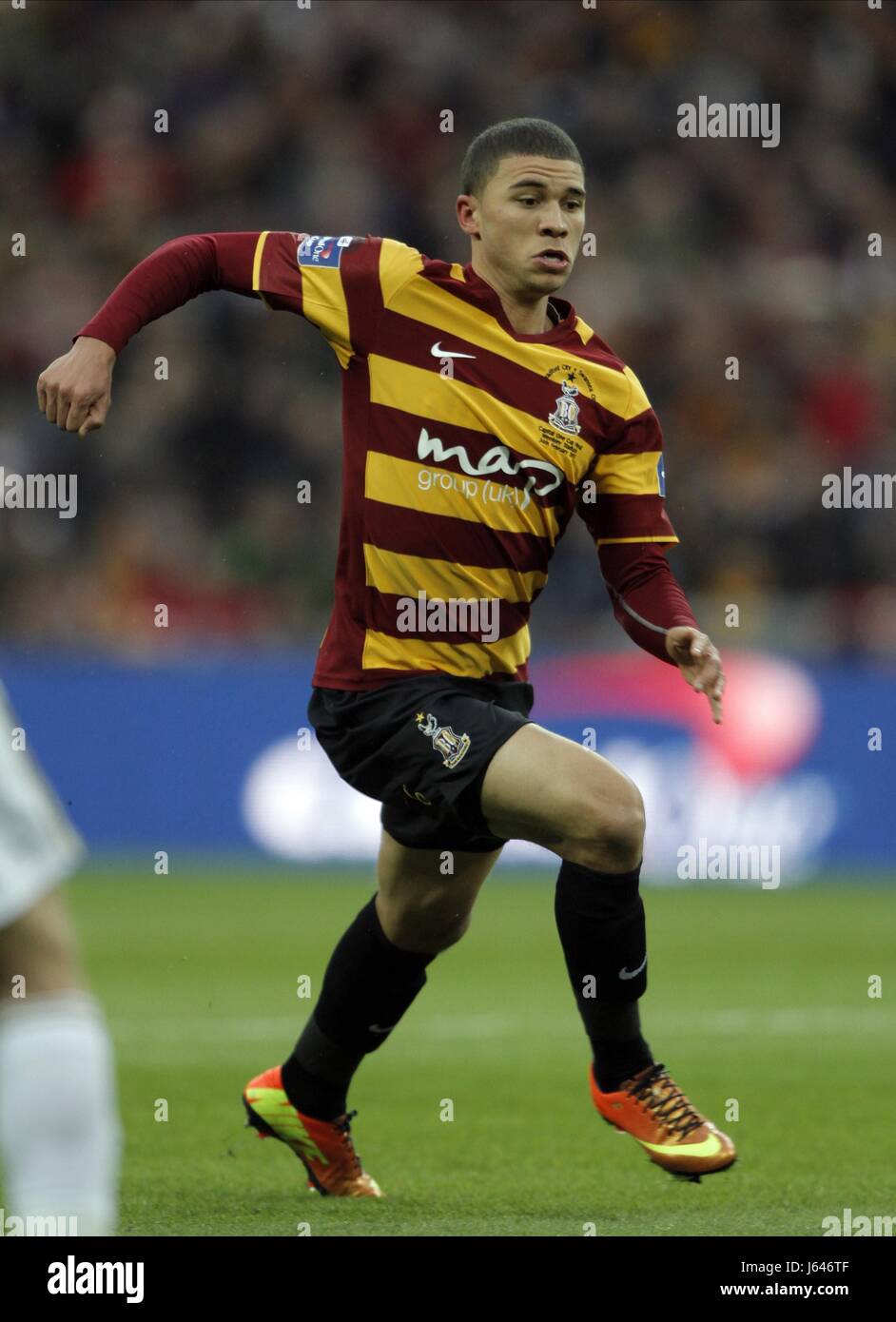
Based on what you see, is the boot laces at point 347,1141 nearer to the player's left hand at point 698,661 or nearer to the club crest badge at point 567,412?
the player's left hand at point 698,661

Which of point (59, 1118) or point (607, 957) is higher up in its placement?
point (607, 957)

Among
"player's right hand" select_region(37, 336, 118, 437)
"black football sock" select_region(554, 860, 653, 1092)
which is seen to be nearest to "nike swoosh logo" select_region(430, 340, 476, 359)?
"player's right hand" select_region(37, 336, 118, 437)

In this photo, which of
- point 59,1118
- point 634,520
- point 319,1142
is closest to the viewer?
point 59,1118

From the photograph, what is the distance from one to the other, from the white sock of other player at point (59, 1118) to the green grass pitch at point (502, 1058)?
174 centimetres

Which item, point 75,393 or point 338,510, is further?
point 338,510

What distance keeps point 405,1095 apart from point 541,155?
2.96 meters

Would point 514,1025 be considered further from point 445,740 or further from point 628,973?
point 445,740

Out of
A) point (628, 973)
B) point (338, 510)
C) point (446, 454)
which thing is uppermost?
point (338, 510)

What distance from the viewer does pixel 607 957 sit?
172 inches

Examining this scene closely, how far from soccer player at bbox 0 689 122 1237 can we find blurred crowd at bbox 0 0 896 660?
963 centimetres

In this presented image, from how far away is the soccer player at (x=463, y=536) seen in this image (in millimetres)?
4359

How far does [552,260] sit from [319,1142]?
82.9 inches

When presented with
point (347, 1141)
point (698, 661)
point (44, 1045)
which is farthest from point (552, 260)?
point (44, 1045)

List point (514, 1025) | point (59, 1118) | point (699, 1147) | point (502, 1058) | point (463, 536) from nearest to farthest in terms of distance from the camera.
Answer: point (59, 1118), point (699, 1147), point (463, 536), point (502, 1058), point (514, 1025)
